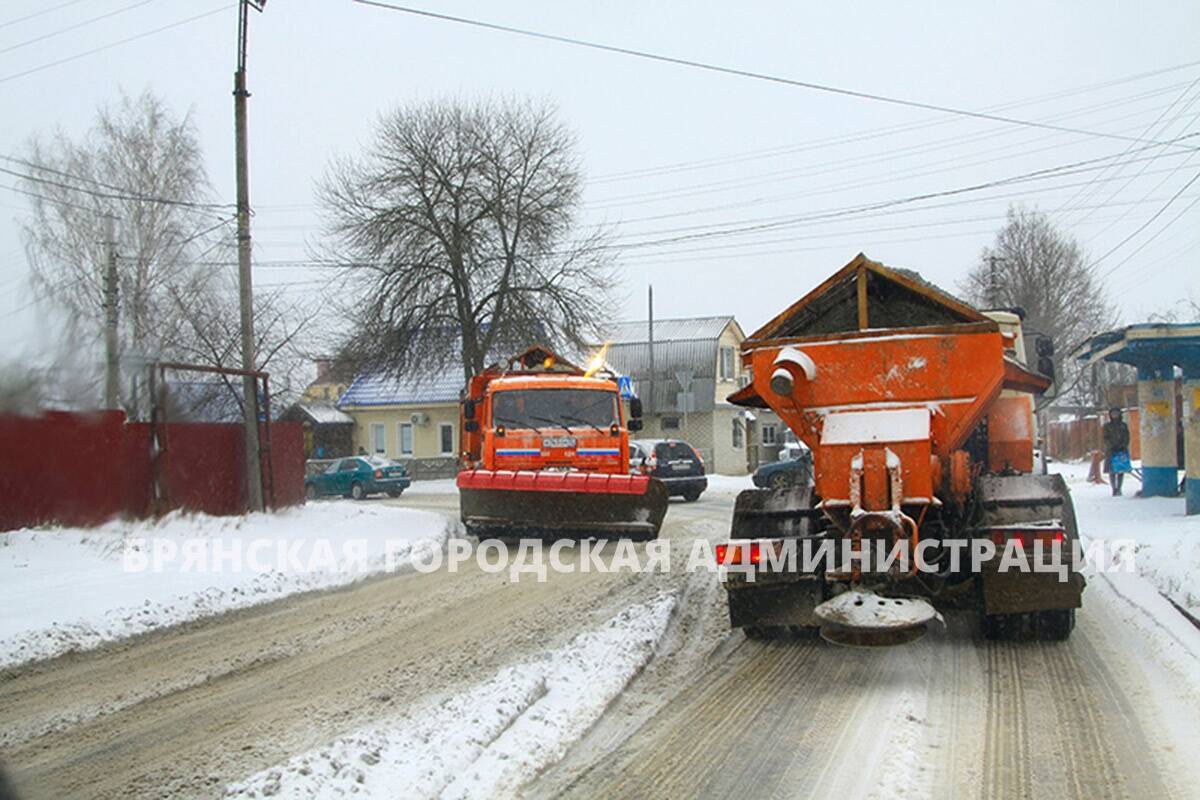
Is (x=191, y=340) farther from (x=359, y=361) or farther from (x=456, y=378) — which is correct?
(x=456, y=378)

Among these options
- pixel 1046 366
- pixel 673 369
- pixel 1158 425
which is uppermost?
pixel 673 369

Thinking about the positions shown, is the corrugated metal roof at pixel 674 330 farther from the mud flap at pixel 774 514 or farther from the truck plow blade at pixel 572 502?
the mud flap at pixel 774 514

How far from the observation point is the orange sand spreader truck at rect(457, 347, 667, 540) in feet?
46.4

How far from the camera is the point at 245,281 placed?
1633 cm

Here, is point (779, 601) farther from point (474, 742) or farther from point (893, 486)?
point (474, 742)

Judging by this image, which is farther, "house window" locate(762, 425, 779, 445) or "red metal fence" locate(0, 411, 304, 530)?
"house window" locate(762, 425, 779, 445)

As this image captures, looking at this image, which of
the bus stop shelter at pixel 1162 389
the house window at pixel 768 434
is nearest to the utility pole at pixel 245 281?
the bus stop shelter at pixel 1162 389

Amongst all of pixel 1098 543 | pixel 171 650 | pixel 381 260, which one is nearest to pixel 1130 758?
pixel 171 650

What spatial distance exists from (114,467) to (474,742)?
8.16 metres

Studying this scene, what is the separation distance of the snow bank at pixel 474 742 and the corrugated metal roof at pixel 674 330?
40.5m

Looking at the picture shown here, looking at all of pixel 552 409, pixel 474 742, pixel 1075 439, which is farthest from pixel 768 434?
pixel 474 742

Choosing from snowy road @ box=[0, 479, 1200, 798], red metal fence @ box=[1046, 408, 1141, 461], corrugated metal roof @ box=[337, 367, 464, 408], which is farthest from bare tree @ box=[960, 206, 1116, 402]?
snowy road @ box=[0, 479, 1200, 798]

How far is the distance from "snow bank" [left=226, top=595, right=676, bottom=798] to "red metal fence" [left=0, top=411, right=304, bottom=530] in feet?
12.3

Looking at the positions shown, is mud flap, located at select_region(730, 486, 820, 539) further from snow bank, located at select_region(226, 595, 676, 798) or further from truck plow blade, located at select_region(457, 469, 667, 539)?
truck plow blade, located at select_region(457, 469, 667, 539)
